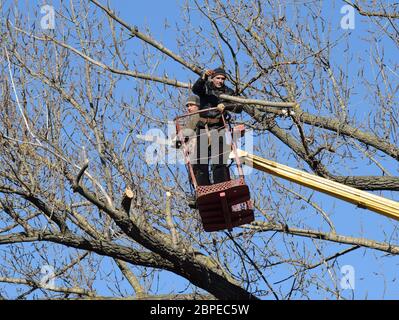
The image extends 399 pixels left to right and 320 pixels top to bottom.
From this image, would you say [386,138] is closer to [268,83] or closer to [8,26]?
[268,83]

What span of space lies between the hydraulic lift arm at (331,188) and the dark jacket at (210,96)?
20.5 inches

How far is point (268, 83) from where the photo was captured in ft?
48.4

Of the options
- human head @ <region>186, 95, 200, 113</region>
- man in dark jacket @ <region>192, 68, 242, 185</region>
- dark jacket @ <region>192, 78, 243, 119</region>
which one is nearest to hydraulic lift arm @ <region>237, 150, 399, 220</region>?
man in dark jacket @ <region>192, 68, 242, 185</region>

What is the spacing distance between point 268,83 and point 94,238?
309 centimetres

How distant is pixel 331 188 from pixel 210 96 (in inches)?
69.4

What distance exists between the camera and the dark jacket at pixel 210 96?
13.1m

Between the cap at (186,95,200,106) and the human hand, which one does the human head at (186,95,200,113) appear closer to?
the cap at (186,95,200,106)

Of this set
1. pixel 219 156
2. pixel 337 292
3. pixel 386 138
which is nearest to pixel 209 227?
pixel 219 156

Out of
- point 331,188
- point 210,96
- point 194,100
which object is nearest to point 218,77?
point 210,96

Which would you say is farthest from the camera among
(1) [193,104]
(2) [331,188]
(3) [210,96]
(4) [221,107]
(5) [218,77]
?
(1) [193,104]

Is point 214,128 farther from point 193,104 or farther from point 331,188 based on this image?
point 331,188

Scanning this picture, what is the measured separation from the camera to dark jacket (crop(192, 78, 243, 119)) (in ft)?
43.1

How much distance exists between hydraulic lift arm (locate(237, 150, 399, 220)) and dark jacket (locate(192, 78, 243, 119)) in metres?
0.52

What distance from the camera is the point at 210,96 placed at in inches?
527
